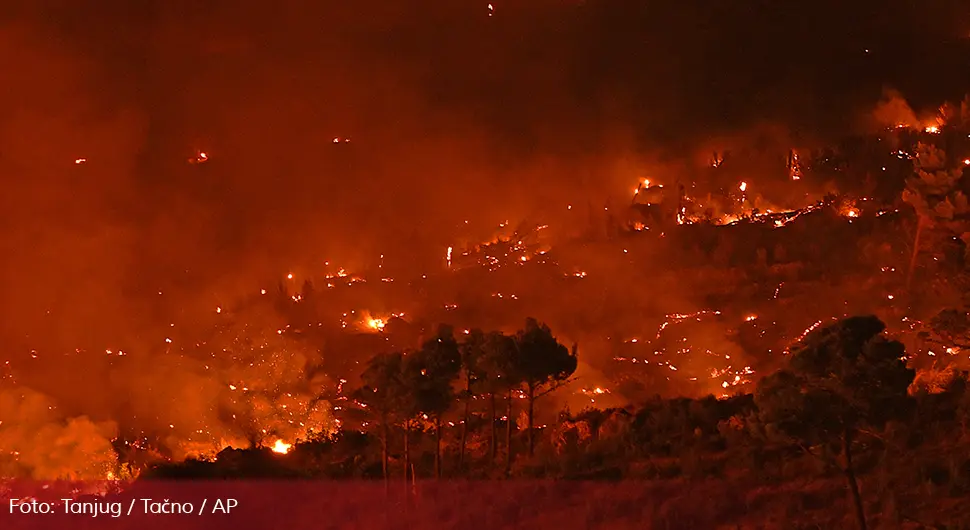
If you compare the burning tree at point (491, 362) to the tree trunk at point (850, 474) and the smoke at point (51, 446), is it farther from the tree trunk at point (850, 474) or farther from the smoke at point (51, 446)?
the smoke at point (51, 446)

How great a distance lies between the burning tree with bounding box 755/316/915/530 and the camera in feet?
41.1

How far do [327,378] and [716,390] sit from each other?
15.8 m

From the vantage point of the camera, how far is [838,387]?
42.0ft

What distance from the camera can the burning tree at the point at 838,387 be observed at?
1254 centimetres

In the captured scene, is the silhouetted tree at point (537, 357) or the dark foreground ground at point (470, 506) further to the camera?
the silhouetted tree at point (537, 357)

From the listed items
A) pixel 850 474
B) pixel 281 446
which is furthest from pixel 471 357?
pixel 281 446

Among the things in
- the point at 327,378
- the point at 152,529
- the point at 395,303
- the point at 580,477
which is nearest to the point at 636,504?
the point at 580,477

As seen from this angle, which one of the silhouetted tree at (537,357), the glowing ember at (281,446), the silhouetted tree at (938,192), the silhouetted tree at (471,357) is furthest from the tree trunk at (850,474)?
the glowing ember at (281,446)

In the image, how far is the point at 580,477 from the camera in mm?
20234

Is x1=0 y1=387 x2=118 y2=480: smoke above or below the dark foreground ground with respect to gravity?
above

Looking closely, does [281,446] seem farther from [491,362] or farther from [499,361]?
[499,361]

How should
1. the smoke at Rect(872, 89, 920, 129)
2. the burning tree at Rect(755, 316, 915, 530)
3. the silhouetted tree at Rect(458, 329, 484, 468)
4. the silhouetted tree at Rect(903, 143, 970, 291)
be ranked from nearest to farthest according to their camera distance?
1. the burning tree at Rect(755, 316, 915, 530)
2. the silhouetted tree at Rect(903, 143, 970, 291)
3. the silhouetted tree at Rect(458, 329, 484, 468)
4. the smoke at Rect(872, 89, 920, 129)

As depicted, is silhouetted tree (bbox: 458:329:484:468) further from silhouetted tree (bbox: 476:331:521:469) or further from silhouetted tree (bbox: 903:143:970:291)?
silhouetted tree (bbox: 903:143:970:291)

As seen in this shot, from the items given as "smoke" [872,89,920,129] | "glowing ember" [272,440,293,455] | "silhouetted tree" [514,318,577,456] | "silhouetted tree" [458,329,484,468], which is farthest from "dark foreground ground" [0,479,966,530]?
"smoke" [872,89,920,129]
